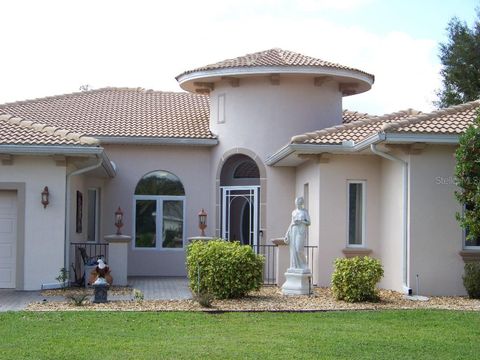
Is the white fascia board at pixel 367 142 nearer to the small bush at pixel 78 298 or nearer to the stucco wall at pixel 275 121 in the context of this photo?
the stucco wall at pixel 275 121

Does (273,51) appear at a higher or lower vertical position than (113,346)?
higher

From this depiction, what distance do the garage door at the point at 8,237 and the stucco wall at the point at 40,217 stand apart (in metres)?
0.37

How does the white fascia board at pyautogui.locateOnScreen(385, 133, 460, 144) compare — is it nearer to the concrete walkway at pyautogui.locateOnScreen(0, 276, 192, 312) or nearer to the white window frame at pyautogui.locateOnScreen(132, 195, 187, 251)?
the concrete walkway at pyautogui.locateOnScreen(0, 276, 192, 312)

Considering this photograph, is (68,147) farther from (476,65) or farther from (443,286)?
(476,65)

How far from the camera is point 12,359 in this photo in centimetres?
1053

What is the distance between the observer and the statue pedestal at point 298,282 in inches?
711

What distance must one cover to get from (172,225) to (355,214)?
6.47 meters

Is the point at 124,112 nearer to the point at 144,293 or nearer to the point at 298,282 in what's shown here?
the point at 144,293

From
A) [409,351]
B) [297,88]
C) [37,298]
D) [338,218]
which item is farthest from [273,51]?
[409,351]

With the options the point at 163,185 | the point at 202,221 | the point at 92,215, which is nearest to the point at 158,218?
the point at 163,185

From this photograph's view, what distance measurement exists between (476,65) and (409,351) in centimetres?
2893

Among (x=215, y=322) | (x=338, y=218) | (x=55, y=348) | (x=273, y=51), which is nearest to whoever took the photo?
(x=55, y=348)

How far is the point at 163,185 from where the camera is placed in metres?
25.0

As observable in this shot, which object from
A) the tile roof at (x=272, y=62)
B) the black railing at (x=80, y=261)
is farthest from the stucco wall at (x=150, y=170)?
the black railing at (x=80, y=261)
